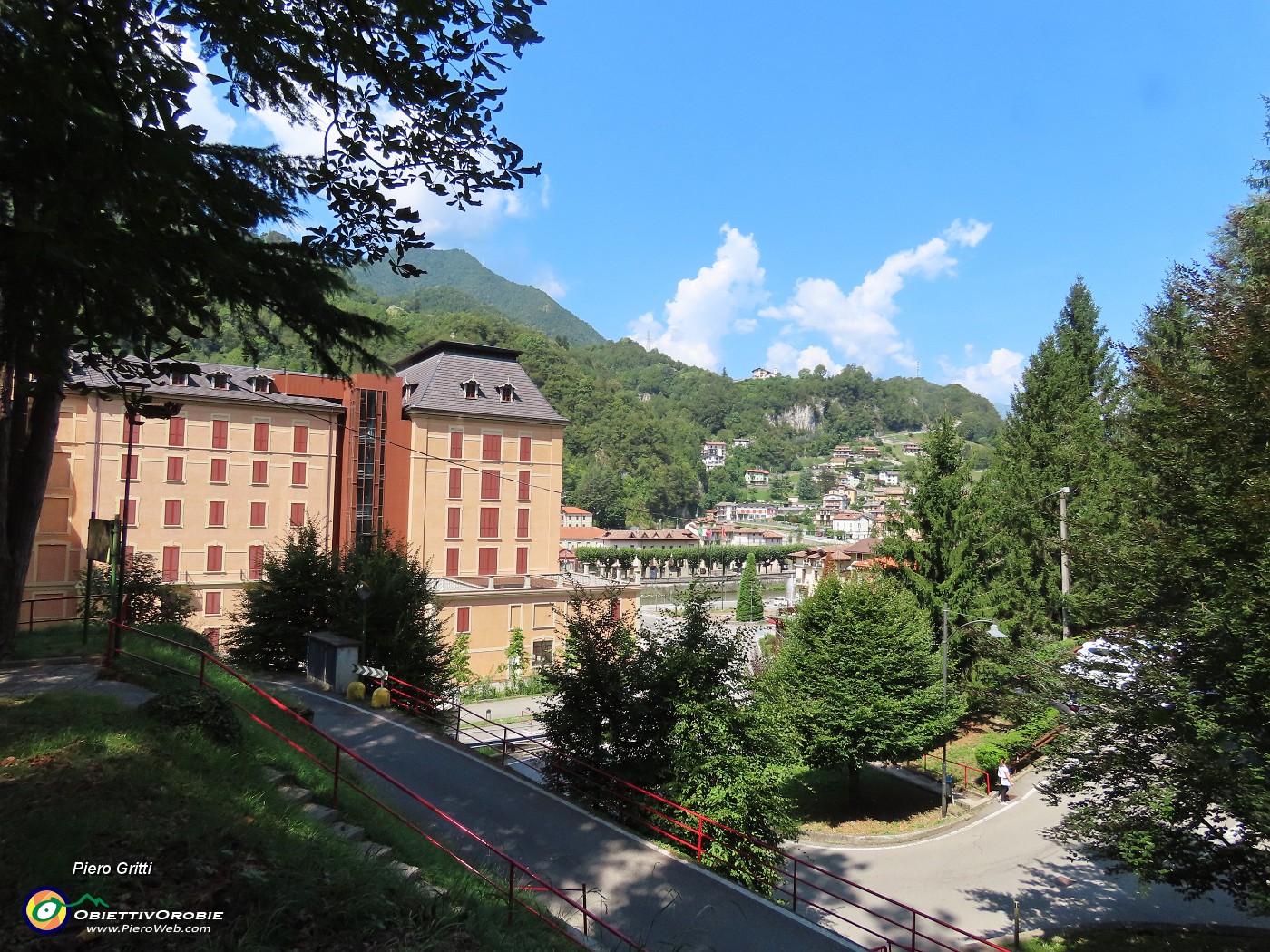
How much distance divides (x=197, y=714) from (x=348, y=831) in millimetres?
1977

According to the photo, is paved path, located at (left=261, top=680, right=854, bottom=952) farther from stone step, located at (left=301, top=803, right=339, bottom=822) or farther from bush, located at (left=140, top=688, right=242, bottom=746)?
bush, located at (left=140, top=688, right=242, bottom=746)

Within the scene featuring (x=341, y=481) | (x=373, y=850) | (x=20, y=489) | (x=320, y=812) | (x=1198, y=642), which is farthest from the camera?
(x=341, y=481)

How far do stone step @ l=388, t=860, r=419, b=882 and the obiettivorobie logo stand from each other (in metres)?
2.10

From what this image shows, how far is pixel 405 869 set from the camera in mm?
6176

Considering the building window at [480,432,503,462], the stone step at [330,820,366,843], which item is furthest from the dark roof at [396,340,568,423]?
the stone step at [330,820,366,843]

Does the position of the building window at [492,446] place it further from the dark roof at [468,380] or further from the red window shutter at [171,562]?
the red window shutter at [171,562]

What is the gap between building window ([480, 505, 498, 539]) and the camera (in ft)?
125

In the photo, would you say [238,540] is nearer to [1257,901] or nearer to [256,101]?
[256,101]

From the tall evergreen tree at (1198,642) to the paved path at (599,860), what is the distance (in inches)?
166

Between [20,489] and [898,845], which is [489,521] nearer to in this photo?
[898,845]

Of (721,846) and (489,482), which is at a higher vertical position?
(489,482)

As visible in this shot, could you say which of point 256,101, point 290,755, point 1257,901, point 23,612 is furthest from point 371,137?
point 23,612

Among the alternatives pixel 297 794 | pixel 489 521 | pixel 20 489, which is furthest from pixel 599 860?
pixel 489 521

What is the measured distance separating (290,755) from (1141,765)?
1001 cm
